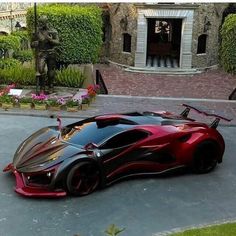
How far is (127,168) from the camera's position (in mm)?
9266

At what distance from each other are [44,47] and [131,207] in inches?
370

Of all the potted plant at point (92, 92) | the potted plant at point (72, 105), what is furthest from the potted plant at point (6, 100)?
the potted plant at point (92, 92)

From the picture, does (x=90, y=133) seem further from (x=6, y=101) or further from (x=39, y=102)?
(x=6, y=101)

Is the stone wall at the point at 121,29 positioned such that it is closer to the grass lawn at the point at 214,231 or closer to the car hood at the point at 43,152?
the car hood at the point at 43,152

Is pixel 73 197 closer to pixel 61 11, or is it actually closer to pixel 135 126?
pixel 135 126

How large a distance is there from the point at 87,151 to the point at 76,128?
106cm

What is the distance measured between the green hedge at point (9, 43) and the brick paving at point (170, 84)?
5625mm

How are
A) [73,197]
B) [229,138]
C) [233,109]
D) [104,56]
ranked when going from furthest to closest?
[104,56] → [233,109] → [229,138] → [73,197]

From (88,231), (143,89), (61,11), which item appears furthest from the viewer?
(143,89)

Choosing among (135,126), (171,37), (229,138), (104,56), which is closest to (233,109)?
(229,138)

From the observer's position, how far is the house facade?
27875 millimetres

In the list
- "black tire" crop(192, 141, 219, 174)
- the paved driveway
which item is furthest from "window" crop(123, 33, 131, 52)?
the paved driveway

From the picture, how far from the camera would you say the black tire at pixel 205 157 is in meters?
9.93

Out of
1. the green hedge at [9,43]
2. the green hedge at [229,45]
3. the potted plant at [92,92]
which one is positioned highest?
the green hedge at [229,45]
